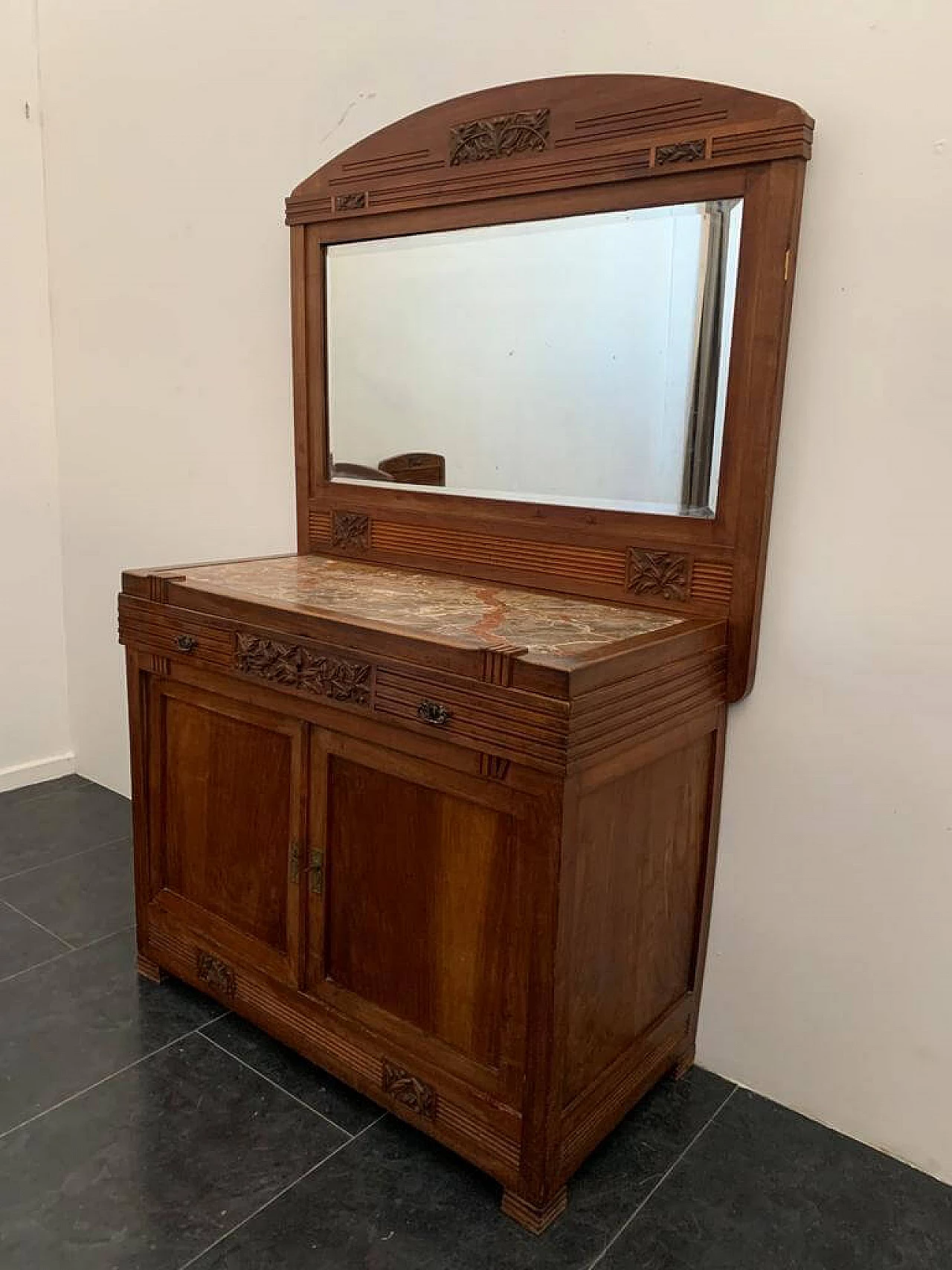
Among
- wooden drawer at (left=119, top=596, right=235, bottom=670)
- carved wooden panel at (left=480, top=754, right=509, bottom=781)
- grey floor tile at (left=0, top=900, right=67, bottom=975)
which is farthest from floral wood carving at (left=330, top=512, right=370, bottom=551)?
grey floor tile at (left=0, top=900, right=67, bottom=975)

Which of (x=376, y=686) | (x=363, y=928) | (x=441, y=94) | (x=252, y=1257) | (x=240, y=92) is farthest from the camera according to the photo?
(x=240, y=92)

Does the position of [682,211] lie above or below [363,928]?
above

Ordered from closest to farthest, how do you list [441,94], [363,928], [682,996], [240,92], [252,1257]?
[252,1257] < [363,928] < [682,996] < [441,94] < [240,92]

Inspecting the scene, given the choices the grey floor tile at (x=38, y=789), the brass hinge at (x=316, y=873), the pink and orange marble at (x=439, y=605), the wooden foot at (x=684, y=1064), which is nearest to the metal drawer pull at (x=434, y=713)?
the pink and orange marble at (x=439, y=605)

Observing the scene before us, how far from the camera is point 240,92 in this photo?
2.25 metres

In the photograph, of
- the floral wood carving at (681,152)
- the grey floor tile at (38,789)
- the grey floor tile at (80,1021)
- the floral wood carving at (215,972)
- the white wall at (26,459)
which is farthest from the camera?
the grey floor tile at (38,789)

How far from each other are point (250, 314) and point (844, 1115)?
6.99 ft

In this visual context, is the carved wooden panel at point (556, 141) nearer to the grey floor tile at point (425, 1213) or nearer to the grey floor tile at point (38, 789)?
the grey floor tile at point (425, 1213)

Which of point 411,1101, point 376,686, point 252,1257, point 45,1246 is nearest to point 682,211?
point 376,686

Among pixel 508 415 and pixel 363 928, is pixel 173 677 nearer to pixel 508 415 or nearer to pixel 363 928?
pixel 363 928

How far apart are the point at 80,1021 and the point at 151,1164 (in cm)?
46

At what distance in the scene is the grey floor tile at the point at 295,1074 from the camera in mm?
1679

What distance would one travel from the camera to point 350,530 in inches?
83.0

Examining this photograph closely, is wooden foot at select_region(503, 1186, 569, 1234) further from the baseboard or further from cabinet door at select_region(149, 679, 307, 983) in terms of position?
the baseboard
